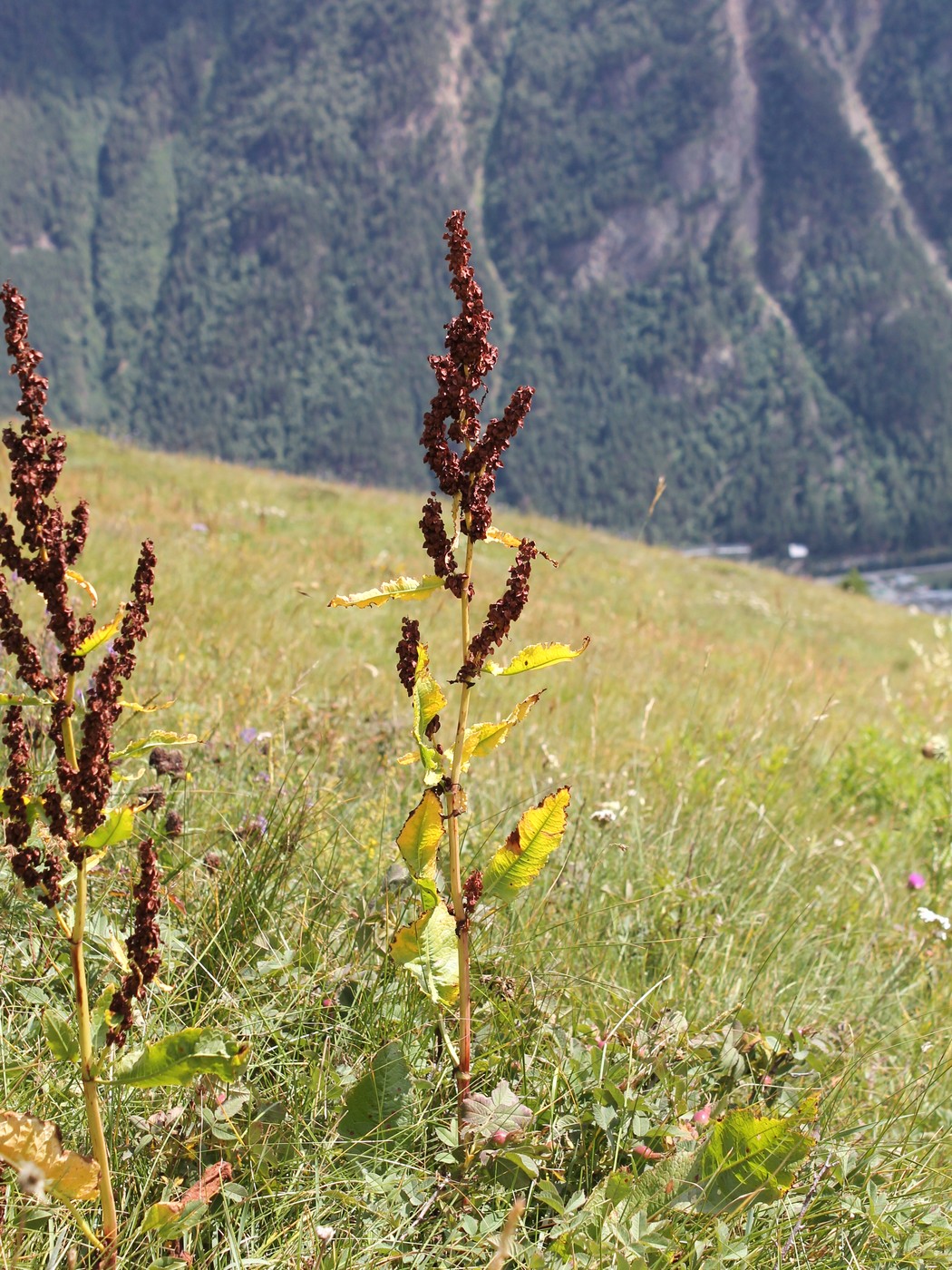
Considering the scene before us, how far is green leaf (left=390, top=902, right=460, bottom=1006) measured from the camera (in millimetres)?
1819

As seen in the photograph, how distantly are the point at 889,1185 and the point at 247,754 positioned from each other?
2417mm

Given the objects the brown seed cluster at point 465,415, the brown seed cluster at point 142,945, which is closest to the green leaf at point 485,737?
the brown seed cluster at point 465,415

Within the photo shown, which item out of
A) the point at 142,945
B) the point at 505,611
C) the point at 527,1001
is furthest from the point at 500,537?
the point at 527,1001

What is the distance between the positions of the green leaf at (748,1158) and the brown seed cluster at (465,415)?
1216 millimetres

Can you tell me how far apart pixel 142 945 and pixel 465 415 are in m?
1.08

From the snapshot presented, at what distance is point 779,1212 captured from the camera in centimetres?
187

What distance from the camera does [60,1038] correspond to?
146 centimetres

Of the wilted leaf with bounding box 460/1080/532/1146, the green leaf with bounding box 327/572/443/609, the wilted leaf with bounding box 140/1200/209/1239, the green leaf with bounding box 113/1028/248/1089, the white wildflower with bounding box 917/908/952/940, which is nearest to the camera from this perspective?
the green leaf with bounding box 113/1028/248/1089

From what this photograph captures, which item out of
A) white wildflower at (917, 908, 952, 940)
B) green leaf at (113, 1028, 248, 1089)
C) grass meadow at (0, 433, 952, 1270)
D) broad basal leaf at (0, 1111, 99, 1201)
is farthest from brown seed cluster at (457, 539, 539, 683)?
white wildflower at (917, 908, 952, 940)

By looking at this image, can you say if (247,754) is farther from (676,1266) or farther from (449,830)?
(676,1266)

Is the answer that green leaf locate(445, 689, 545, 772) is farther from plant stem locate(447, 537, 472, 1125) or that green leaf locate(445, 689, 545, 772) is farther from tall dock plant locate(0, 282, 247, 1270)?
tall dock plant locate(0, 282, 247, 1270)

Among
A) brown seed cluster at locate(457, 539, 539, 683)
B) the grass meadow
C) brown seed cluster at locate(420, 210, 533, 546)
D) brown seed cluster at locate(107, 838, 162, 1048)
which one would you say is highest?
brown seed cluster at locate(420, 210, 533, 546)

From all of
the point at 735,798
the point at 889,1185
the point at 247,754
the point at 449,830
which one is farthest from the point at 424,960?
the point at 735,798

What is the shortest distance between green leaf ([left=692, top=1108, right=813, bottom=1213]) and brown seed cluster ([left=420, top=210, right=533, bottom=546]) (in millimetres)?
1216
